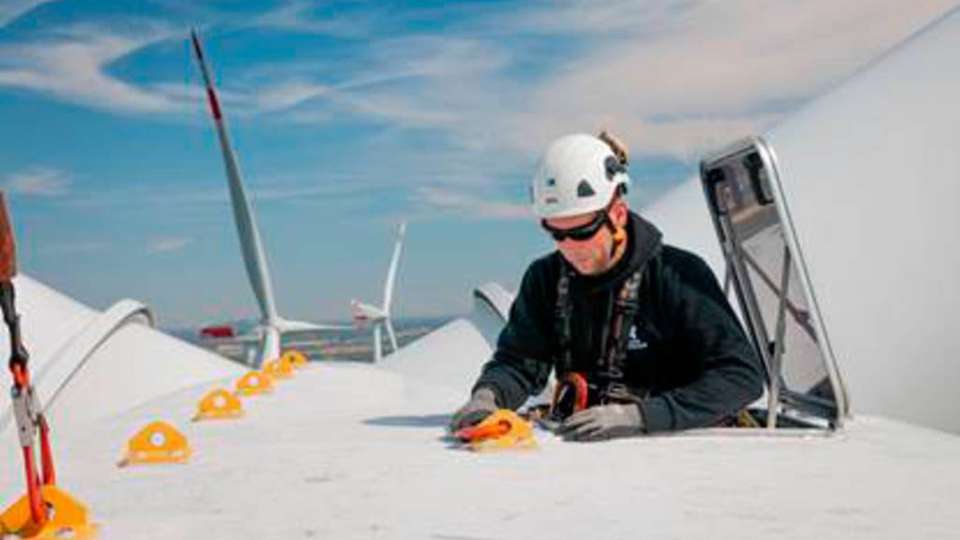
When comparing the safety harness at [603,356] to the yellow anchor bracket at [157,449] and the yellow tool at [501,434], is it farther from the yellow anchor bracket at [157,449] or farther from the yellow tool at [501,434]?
the yellow anchor bracket at [157,449]

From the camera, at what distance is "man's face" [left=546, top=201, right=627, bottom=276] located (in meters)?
5.33

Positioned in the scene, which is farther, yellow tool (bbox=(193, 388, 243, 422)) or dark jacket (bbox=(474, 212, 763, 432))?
yellow tool (bbox=(193, 388, 243, 422))

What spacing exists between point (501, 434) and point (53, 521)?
7.12ft

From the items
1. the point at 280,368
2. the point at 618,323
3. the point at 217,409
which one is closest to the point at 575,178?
the point at 618,323

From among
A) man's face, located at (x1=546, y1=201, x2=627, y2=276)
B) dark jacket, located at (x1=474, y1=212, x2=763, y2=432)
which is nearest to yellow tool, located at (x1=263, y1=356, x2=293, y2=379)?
dark jacket, located at (x1=474, y1=212, x2=763, y2=432)

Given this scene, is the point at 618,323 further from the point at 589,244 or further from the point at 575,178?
the point at 575,178

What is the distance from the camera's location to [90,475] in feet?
14.4

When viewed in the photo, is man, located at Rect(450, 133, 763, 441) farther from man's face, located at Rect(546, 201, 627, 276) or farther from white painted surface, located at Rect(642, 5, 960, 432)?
white painted surface, located at Rect(642, 5, 960, 432)

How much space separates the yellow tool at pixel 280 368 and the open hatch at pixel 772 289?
15.4 feet

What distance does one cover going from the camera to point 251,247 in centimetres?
3116

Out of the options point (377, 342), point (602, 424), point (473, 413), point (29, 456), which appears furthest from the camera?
point (377, 342)

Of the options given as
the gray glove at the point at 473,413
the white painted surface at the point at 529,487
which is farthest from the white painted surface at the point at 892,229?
the gray glove at the point at 473,413

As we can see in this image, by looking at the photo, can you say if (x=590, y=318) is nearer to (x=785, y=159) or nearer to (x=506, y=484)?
(x=506, y=484)

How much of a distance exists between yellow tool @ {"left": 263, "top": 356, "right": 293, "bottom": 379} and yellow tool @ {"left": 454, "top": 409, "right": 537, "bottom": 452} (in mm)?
4735
